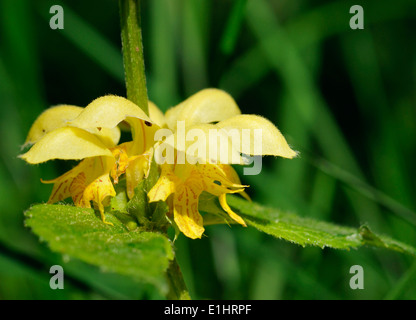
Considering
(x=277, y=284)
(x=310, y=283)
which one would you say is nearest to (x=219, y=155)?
(x=310, y=283)

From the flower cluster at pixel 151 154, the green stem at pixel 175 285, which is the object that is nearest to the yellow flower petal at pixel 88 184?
the flower cluster at pixel 151 154

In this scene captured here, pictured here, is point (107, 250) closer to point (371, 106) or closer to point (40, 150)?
point (40, 150)

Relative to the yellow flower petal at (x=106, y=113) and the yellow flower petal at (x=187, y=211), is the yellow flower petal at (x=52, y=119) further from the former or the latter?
the yellow flower petal at (x=187, y=211)

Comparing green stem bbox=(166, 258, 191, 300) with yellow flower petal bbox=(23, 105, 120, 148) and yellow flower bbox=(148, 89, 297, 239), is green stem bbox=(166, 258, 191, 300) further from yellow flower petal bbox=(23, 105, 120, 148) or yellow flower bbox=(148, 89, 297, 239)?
yellow flower petal bbox=(23, 105, 120, 148)
